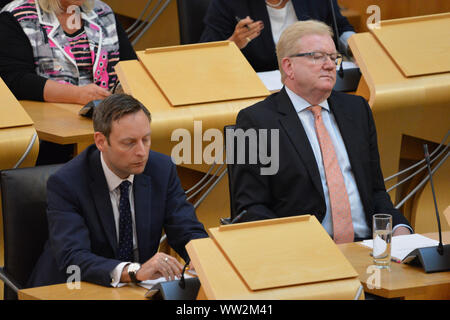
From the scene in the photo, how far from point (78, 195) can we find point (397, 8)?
10.6 feet

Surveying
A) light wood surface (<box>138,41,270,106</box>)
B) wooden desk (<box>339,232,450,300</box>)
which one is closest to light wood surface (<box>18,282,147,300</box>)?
wooden desk (<box>339,232,450,300</box>)

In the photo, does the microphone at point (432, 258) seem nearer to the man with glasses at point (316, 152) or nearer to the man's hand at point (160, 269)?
the man with glasses at point (316, 152)

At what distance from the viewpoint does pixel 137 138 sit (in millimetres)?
2553

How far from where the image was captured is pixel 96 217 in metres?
2.57

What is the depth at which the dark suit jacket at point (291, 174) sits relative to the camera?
291cm

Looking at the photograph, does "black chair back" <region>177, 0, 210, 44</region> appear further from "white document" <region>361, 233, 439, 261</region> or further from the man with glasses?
"white document" <region>361, 233, 439, 261</region>

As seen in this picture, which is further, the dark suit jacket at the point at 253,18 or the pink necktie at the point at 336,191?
the dark suit jacket at the point at 253,18

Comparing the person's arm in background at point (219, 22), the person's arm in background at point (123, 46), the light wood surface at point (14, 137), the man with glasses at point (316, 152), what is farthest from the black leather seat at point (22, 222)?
the person's arm in background at point (219, 22)

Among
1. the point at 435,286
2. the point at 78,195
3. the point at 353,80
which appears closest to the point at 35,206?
the point at 78,195

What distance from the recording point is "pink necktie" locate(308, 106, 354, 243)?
2.94 meters

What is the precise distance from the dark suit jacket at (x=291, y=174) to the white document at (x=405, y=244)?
29 cm

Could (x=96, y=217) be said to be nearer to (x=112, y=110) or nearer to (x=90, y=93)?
(x=112, y=110)
